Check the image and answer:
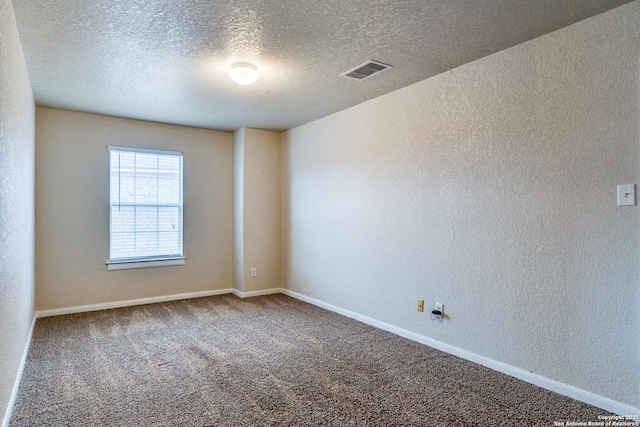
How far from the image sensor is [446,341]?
10.6 feet

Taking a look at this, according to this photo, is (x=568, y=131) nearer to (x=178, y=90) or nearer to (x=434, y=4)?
(x=434, y=4)

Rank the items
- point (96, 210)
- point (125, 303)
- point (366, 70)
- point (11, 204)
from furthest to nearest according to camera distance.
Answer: point (125, 303)
point (96, 210)
point (366, 70)
point (11, 204)

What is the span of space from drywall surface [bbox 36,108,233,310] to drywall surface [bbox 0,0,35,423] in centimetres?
136

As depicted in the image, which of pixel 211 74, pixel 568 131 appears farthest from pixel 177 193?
pixel 568 131

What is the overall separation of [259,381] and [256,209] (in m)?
3.05

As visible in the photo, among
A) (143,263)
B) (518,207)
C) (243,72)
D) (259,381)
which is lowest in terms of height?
(259,381)

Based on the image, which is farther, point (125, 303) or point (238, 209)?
point (238, 209)

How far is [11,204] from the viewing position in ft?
7.70

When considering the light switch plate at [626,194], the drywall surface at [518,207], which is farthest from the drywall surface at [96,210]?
the light switch plate at [626,194]

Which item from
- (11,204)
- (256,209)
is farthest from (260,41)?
(256,209)

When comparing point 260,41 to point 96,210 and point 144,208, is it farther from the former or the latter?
point 96,210

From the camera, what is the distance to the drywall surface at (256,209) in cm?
529

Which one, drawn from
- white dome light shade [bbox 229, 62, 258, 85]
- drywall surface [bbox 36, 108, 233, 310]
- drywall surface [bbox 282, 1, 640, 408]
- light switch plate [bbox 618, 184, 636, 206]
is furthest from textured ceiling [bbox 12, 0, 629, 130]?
light switch plate [bbox 618, 184, 636, 206]

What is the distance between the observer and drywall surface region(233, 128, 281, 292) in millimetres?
5293
